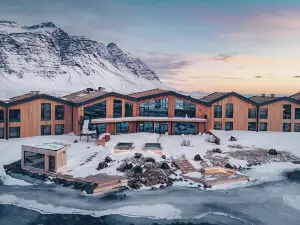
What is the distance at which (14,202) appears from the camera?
22.4m

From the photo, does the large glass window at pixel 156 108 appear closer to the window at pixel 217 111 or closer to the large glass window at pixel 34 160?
the window at pixel 217 111

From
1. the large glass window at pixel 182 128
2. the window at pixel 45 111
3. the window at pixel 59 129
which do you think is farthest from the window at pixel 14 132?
the large glass window at pixel 182 128

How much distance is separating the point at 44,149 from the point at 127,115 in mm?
17494

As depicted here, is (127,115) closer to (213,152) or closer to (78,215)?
(213,152)

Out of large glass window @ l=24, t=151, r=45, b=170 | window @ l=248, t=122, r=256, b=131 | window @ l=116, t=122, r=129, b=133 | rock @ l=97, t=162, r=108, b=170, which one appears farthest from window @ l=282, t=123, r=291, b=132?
large glass window @ l=24, t=151, r=45, b=170

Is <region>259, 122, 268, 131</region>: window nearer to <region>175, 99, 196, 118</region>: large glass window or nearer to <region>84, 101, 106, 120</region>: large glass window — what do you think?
<region>175, 99, 196, 118</region>: large glass window

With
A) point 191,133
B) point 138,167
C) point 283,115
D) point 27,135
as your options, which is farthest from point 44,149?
point 283,115

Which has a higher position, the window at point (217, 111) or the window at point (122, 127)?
the window at point (217, 111)

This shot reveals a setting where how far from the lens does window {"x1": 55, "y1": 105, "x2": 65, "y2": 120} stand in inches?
1602

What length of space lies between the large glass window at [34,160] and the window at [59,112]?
1207 centimetres

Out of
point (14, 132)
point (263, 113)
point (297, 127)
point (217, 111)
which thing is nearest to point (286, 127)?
point (297, 127)

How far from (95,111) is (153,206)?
869 inches

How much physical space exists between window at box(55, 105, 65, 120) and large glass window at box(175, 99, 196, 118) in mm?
16510

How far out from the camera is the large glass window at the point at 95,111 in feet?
134
